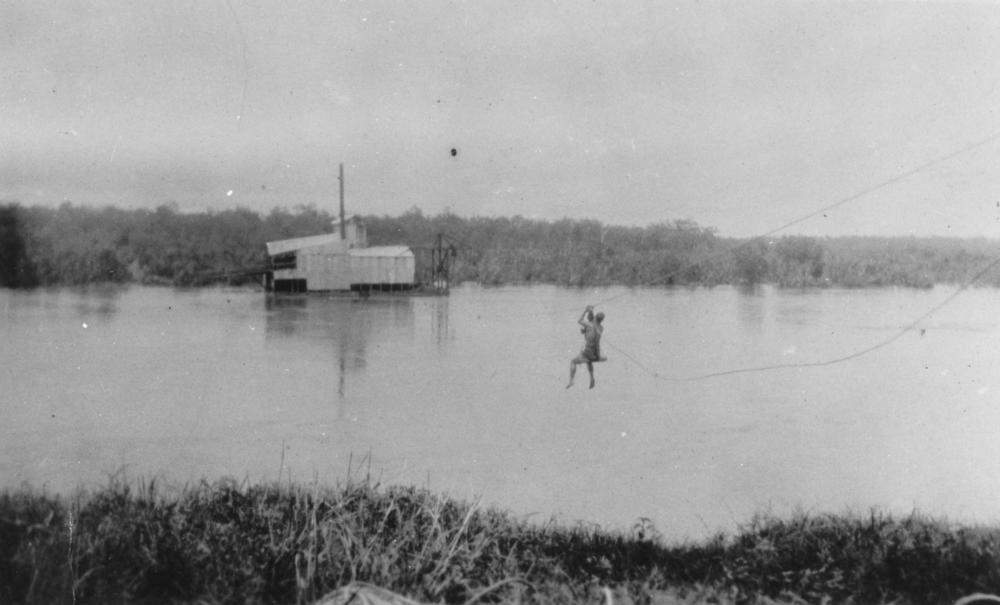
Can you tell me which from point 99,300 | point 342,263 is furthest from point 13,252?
point 342,263

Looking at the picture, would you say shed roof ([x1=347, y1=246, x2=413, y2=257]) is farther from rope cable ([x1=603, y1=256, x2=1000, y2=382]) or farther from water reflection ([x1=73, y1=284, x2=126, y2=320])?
water reflection ([x1=73, y1=284, x2=126, y2=320])

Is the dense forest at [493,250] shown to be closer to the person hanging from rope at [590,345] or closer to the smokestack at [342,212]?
the smokestack at [342,212]

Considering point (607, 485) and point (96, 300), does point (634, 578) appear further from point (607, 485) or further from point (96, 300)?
point (96, 300)

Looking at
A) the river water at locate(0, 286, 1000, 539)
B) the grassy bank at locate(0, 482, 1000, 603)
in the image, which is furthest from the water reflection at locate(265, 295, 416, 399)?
the grassy bank at locate(0, 482, 1000, 603)

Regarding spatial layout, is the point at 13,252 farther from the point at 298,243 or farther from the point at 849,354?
the point at 849,354

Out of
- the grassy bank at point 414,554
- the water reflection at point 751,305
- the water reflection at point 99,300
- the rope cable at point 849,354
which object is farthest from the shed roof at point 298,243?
the water reflection at point 751,305

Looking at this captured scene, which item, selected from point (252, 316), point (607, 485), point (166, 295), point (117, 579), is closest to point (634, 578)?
point (607, 485)

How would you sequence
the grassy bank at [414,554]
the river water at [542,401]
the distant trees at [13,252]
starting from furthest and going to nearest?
the distant trees at [13,252], the river water at [542,401], the grassy bank at [414,554]
